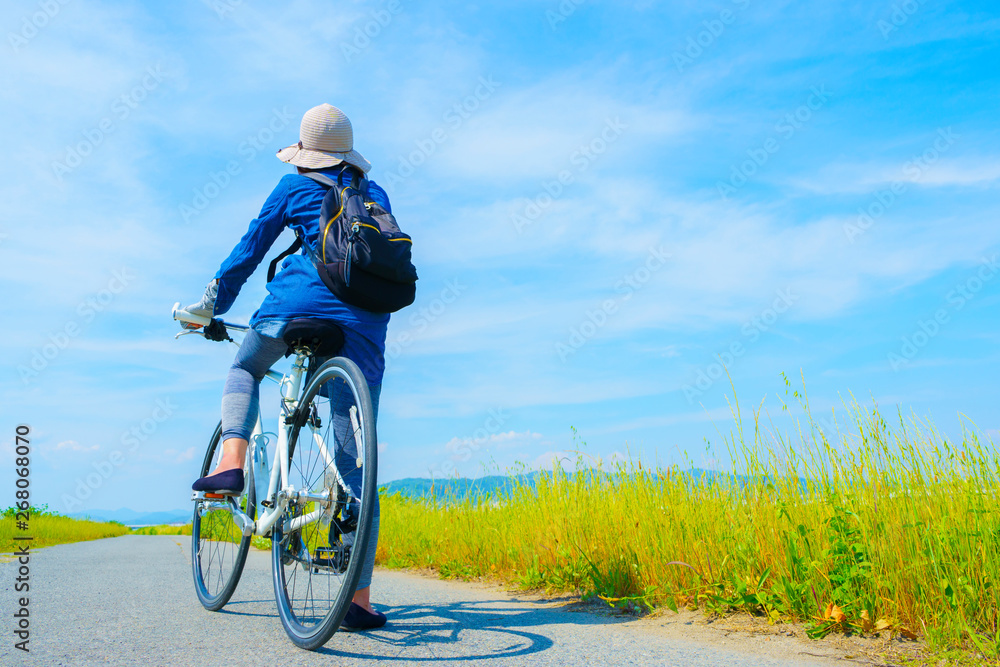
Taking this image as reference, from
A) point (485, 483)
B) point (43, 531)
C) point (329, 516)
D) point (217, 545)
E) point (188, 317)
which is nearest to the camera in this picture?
point (329, 516)

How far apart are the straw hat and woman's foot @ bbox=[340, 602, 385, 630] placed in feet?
6.61

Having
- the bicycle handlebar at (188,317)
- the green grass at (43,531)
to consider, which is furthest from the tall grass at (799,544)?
the green grass at (43,531)

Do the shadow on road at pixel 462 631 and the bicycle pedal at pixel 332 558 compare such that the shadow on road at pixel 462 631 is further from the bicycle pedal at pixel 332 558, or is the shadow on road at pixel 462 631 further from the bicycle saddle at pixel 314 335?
the bicycle saddle at pixel 314 335

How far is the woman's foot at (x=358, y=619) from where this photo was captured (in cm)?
291

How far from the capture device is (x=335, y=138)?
3.33 meters

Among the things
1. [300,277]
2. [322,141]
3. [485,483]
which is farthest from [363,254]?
[485,483]

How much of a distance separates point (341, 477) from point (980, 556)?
2.47m

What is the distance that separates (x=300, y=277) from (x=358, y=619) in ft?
4.93

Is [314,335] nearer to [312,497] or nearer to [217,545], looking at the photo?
[312,497]

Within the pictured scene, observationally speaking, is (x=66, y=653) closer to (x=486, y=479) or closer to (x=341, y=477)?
(x=341, y=477)

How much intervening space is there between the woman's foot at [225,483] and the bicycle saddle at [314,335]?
0.72 metres

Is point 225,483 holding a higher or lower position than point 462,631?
higher

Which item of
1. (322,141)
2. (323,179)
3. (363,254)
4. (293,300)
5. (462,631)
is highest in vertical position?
(322,141)

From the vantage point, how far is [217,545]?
3832 mm
